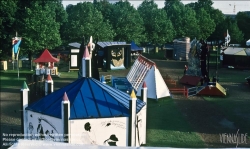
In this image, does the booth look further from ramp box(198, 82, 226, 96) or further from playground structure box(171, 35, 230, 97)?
ramp box(198, 82, 226, 96)

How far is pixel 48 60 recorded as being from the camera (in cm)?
3184

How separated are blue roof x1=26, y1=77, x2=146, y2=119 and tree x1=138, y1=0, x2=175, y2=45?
80.1 feet

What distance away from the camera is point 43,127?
35.9 feet

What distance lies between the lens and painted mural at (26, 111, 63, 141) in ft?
34.1

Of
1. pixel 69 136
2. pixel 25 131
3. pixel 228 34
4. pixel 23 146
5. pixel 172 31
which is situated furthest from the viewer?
pixel 172 31

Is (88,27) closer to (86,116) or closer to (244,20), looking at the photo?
(86,116)

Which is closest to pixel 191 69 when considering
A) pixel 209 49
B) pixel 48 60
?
pixel 209 49

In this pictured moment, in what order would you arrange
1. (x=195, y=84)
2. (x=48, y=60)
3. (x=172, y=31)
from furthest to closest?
(x=172, y=31) < (x=48, y=60) < (x=195, y=84)

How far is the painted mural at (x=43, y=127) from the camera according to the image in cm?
1040

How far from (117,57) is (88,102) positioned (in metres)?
26.3

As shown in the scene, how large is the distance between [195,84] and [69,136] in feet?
60.8

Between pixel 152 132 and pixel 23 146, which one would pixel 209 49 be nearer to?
pixel 152 132

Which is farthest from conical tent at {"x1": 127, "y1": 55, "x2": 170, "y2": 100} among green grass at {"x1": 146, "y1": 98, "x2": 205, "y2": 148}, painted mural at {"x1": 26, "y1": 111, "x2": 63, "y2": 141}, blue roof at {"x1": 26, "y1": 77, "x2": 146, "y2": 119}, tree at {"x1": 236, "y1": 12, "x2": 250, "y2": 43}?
painted mural at {"x1": 26, "y1": 111, "x2": 63, "y2": 141}

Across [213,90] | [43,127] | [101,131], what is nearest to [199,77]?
[213,90]
